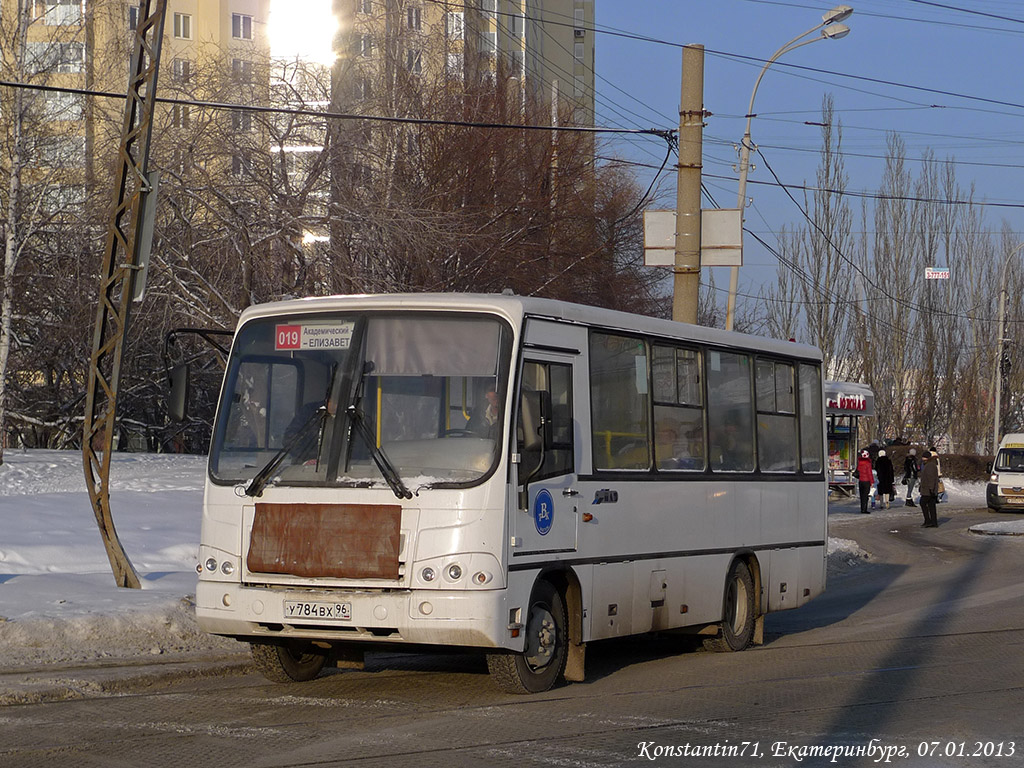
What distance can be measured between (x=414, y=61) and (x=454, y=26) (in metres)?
4.12

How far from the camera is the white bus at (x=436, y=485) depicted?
8.89 m

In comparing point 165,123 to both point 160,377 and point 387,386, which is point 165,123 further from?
point 387,386

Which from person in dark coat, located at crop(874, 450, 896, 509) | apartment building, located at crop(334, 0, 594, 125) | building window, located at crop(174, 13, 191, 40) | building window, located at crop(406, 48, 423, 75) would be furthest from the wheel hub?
building window, located at crop(174, 13, 191, 40)

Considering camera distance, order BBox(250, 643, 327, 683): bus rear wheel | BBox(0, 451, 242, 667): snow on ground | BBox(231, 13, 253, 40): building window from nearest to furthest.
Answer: BBox(250, 643, 327, 683): bus rear wheel → BBox(0, 451, 242, 667): snow on ground → BBox(231, 13, 253, 40): building window

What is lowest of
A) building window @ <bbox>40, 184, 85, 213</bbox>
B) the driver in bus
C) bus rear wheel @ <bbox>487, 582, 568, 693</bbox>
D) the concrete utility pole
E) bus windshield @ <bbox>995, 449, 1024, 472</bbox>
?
bus rear wheel @ <bbox>487, 582, 568, 693</bbox>

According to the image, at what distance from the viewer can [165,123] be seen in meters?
26.3

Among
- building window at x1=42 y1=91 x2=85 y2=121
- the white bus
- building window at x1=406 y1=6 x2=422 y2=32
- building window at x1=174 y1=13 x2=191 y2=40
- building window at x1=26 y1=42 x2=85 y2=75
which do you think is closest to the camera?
the white bus

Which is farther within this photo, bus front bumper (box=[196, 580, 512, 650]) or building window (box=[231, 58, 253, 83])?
building window (box=[231, 58, 253, 83])

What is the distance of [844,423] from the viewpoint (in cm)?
4584

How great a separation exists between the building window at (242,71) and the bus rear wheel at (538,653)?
18.4 m

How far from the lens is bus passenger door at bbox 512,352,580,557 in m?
9.23

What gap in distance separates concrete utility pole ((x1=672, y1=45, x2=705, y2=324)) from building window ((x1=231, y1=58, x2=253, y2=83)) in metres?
10.8

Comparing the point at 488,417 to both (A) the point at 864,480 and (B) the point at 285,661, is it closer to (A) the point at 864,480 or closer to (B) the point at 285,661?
(B) the point at 285,661

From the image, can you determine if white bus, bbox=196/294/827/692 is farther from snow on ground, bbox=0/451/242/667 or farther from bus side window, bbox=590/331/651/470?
snow on ground, bbox=0/451/242/667
